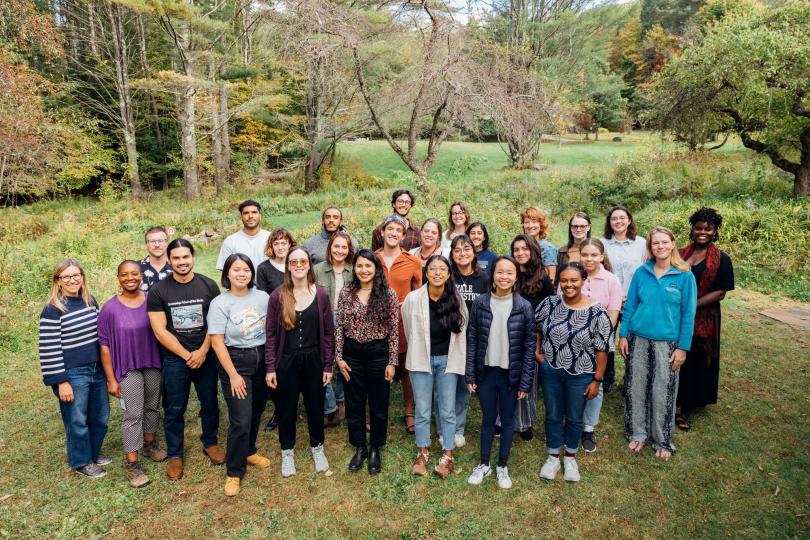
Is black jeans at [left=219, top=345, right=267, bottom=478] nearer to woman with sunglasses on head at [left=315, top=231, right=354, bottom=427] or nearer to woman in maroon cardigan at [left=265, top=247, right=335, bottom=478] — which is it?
woman in maroon cardigan at [left=265, top=247, right=335, bottom=478]

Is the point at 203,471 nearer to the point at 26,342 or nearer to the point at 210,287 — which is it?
the point at 210,287

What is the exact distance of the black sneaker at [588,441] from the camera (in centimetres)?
381

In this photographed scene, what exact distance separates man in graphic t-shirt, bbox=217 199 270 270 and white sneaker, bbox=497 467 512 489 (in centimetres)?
278

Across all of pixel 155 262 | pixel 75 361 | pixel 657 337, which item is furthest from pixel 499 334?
pixel 75 361

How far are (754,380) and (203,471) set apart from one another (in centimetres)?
547

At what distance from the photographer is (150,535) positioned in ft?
9.96

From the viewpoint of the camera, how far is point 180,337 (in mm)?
3434

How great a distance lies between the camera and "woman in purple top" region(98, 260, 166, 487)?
3.38m

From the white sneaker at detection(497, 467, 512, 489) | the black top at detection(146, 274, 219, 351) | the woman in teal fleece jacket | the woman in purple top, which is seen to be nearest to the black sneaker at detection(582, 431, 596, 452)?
the woman in teal fleece jacket

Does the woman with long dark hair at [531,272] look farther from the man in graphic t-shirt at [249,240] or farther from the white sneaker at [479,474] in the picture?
the man in graphic t-shirt at [249,240]

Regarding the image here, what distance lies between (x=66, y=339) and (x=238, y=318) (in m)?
1.28

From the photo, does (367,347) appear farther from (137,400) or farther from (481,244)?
(137,400)

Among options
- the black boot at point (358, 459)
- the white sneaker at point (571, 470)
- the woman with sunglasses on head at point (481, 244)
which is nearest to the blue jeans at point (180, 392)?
the black boot at point (358, 459)

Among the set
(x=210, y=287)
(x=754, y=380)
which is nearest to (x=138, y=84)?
(x=210, y=287)
